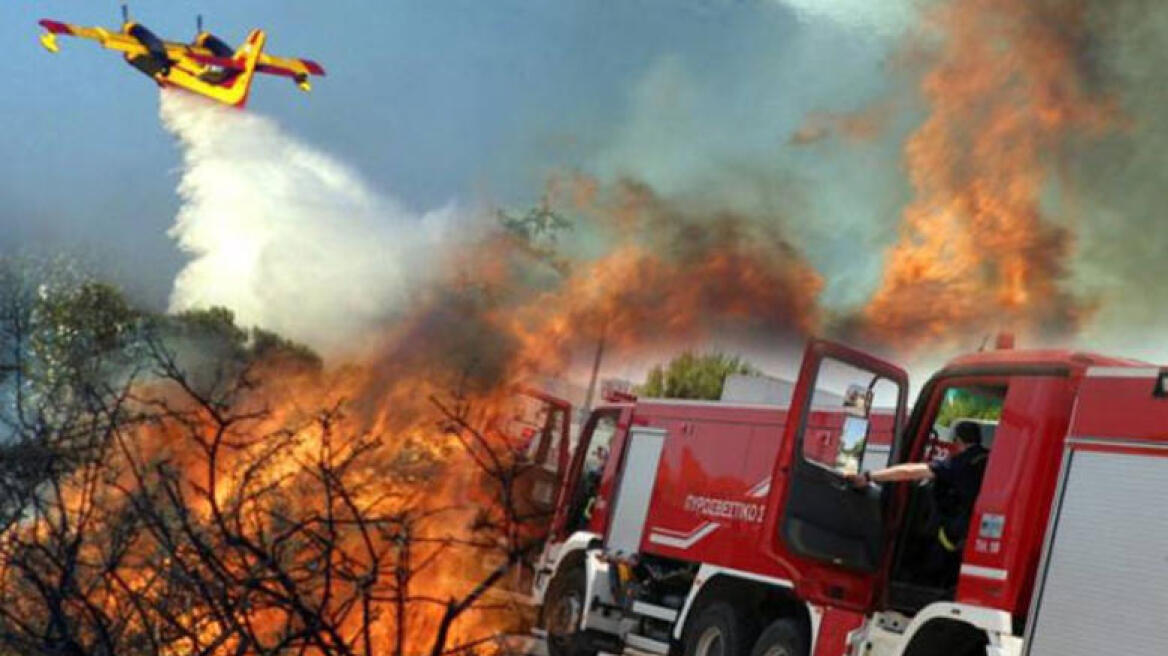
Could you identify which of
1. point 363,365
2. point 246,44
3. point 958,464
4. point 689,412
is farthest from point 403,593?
point 246,44

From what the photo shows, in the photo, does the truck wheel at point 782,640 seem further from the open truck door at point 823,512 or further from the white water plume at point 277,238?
the white water plume at point 277,238

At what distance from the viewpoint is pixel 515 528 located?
553cm

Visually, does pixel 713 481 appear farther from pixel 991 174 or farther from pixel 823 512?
pixel 991 174

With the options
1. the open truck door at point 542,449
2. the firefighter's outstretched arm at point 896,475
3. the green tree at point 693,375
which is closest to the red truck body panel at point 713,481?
Result: the open truck door at point 542,449

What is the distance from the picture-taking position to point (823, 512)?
12.6 meters

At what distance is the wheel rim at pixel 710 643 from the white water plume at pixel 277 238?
12913 mm

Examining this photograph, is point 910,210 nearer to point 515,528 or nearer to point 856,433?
point 856,433

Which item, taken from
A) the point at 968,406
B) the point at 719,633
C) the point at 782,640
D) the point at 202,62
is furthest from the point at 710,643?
the point at 202,62

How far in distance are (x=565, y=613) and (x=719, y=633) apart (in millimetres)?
4164

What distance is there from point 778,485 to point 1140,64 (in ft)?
41.3

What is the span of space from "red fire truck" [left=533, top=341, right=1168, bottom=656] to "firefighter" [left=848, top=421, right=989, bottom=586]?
0.29 ft

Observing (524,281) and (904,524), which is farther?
(524,281)

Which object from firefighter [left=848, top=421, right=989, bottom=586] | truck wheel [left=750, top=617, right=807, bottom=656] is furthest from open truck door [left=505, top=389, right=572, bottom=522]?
firefighter [left=848, top=421, right=989, bottom=586]

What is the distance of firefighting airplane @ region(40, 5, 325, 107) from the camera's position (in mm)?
28312
